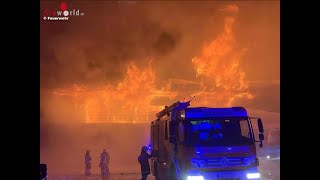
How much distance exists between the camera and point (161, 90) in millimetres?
36500

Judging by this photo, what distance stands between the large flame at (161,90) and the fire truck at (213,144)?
22846 millimetres

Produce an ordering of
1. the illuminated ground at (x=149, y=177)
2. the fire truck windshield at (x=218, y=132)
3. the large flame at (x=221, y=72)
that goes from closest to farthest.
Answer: the fire truck windshield at (x=218, y=132) < the illuminated ground at (x=149, y=177) < the large flame at (x=221, y=72)

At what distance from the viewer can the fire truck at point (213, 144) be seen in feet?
32.7

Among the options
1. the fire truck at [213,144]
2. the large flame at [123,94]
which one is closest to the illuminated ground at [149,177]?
the fire truck at [213,144]

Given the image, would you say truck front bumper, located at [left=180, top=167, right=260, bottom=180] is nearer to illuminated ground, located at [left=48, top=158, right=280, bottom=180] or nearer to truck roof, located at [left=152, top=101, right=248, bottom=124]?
truck roof, located at [left=152, top=101, right=248, bottom=124]

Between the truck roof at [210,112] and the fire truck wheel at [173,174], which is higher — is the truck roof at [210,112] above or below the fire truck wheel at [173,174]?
above

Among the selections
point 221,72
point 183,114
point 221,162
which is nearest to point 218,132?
point 221,162

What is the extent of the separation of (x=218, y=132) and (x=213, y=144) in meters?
0.44

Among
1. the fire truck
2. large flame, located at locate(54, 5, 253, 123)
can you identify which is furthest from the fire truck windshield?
large flame, located at locate(54, 5, 253, 123)

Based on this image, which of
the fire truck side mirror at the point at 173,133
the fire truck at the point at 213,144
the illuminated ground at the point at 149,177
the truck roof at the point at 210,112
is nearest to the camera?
the fire truck at the point at 213,144

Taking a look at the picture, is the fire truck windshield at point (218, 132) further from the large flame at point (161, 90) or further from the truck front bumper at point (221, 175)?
the large flame at point (161, 90)

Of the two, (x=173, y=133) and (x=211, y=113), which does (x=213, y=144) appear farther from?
(x=173, y=133)

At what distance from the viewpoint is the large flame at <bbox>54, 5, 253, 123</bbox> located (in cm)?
3372

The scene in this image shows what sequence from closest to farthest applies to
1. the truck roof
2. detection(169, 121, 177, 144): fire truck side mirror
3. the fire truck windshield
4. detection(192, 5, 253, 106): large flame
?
the fire truck windshield → the truck roof → detection(169, 121, 177, 144): fire truck side mirror → detection(192, 5, 253, 106): large flame
